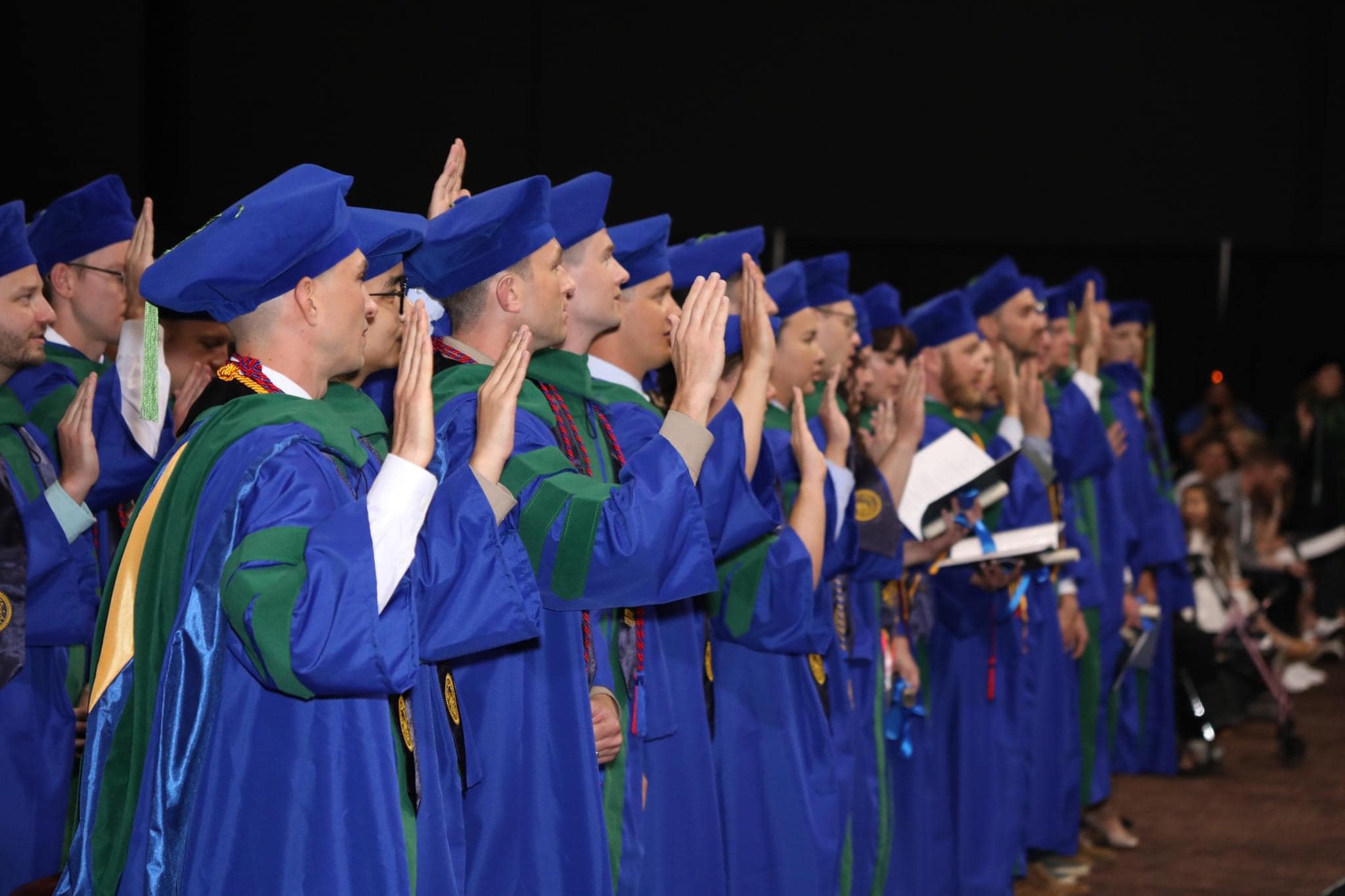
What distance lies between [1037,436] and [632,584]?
3065mm

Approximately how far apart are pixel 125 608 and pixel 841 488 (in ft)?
6.40

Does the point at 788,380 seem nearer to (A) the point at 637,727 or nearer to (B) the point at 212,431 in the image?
(A) the point at 637,727

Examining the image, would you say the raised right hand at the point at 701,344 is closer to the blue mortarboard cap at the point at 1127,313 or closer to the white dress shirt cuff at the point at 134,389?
the white dress shirt cuff at the point at 134,389

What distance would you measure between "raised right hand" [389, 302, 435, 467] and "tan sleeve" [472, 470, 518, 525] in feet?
0.50

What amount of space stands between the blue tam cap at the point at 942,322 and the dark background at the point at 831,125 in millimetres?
1279

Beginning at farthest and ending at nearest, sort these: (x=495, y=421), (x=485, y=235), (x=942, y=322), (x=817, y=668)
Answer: (x=942, y=322) → (x=817, y=668) → (x=485, y=235) → (x=495, y=421)

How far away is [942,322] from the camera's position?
4988 millimetres

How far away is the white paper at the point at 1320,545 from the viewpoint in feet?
27.1

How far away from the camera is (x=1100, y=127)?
8703 millimetres

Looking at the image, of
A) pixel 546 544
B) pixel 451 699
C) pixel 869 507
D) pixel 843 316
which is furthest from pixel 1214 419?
pixel 451 699

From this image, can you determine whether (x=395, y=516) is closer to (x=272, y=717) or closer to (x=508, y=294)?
(x=272, y=717)

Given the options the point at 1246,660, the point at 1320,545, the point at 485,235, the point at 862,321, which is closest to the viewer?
the point at 485,235

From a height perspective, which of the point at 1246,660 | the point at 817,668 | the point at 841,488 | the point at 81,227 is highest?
the point at 81,227

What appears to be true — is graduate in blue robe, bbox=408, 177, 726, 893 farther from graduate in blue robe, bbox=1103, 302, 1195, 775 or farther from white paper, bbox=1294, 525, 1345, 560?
white paper, bbox=1294, 525, 1345, 560
